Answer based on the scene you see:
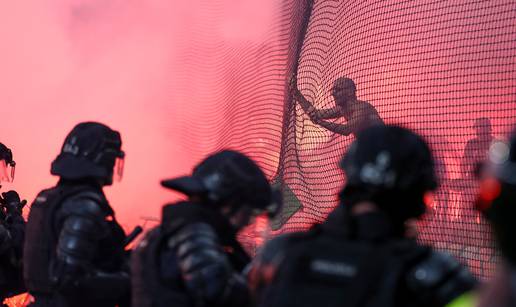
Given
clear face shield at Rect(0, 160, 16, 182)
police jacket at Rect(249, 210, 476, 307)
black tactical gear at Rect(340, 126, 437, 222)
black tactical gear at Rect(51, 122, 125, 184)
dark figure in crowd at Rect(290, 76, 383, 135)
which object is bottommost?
police jacket at Rect(249, 210, 476, 307)

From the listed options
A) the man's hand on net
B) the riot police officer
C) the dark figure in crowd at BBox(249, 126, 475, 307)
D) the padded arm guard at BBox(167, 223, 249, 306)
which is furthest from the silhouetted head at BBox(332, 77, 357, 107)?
the riot police officer

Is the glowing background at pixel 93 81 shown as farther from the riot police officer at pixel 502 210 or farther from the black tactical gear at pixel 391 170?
the riot police officer at pixel 502 210

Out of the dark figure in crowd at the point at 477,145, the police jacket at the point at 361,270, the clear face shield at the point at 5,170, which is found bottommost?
the dark figure in crowd at the point at 477,145

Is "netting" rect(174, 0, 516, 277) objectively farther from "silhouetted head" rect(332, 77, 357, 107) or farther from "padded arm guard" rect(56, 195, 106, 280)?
"padded arm guard" rect(56, 195, 106, 280)

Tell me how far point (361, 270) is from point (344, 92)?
4988 mm

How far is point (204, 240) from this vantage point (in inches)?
147

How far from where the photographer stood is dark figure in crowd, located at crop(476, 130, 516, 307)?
2.00 m

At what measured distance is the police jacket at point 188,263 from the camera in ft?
12.1

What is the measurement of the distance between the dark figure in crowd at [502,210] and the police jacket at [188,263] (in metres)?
1.61

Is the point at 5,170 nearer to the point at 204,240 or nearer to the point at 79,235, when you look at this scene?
the point at 79,235

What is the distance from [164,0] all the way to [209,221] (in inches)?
300

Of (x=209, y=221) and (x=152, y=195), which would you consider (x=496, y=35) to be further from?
(x=152, y=195)

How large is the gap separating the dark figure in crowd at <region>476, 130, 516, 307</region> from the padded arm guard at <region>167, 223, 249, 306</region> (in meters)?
1.59

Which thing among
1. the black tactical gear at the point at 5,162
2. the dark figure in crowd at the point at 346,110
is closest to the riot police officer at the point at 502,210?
the dark figure in crowd at the point at 346,110
